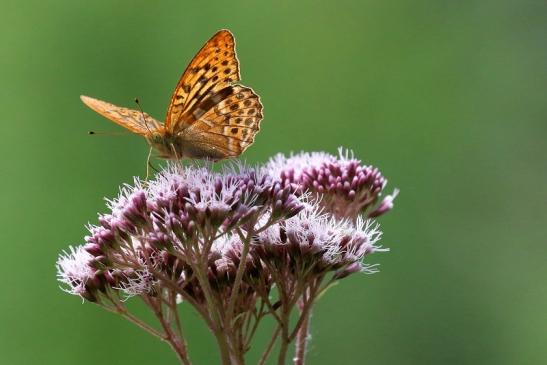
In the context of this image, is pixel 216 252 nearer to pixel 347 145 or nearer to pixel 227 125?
pixel 227 125

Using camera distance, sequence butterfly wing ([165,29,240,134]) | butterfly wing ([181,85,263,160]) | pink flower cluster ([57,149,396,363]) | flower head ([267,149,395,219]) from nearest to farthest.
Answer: pink flower cluster ([57,149,396,363]) → butterfly wing ([165,29,240,134]) → butterfly wing ([181,85,263,160]) → flower head ([267,149,395,219])

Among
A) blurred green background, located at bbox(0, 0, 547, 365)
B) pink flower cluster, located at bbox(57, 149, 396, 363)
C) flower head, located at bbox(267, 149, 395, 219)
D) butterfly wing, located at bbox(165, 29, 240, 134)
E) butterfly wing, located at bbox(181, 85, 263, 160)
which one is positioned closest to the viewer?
pink flower cluster, located at bbox(57, 149, 396, 363)

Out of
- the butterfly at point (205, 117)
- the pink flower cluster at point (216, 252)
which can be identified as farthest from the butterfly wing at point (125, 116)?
the pink flower cluster at point (216, 252)

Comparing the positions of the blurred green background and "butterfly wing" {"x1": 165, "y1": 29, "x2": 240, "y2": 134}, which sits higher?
the blurred green background

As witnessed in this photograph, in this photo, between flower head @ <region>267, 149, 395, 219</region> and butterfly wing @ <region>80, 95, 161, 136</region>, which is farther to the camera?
flower head @ <region>267, 149, 395, 219</region>

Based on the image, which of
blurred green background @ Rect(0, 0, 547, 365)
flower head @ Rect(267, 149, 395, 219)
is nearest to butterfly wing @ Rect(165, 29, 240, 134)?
flower head @ Rect(267, 149, 395, 219)

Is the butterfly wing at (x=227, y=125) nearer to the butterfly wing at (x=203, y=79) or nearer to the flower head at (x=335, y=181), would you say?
the butterfly wing at (x=203, y=79)

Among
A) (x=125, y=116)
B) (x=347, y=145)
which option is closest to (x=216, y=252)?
(x=125, y=116)

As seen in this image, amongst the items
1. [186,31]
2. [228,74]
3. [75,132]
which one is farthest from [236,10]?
[228,74]

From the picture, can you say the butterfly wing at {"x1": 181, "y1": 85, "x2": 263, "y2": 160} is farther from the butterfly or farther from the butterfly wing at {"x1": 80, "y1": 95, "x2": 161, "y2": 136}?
the butterfly wing at {"x1": 80, "y1": 95, "x2": 161, "y2": 136}

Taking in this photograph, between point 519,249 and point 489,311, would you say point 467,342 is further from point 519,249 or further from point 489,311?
point 519,249
